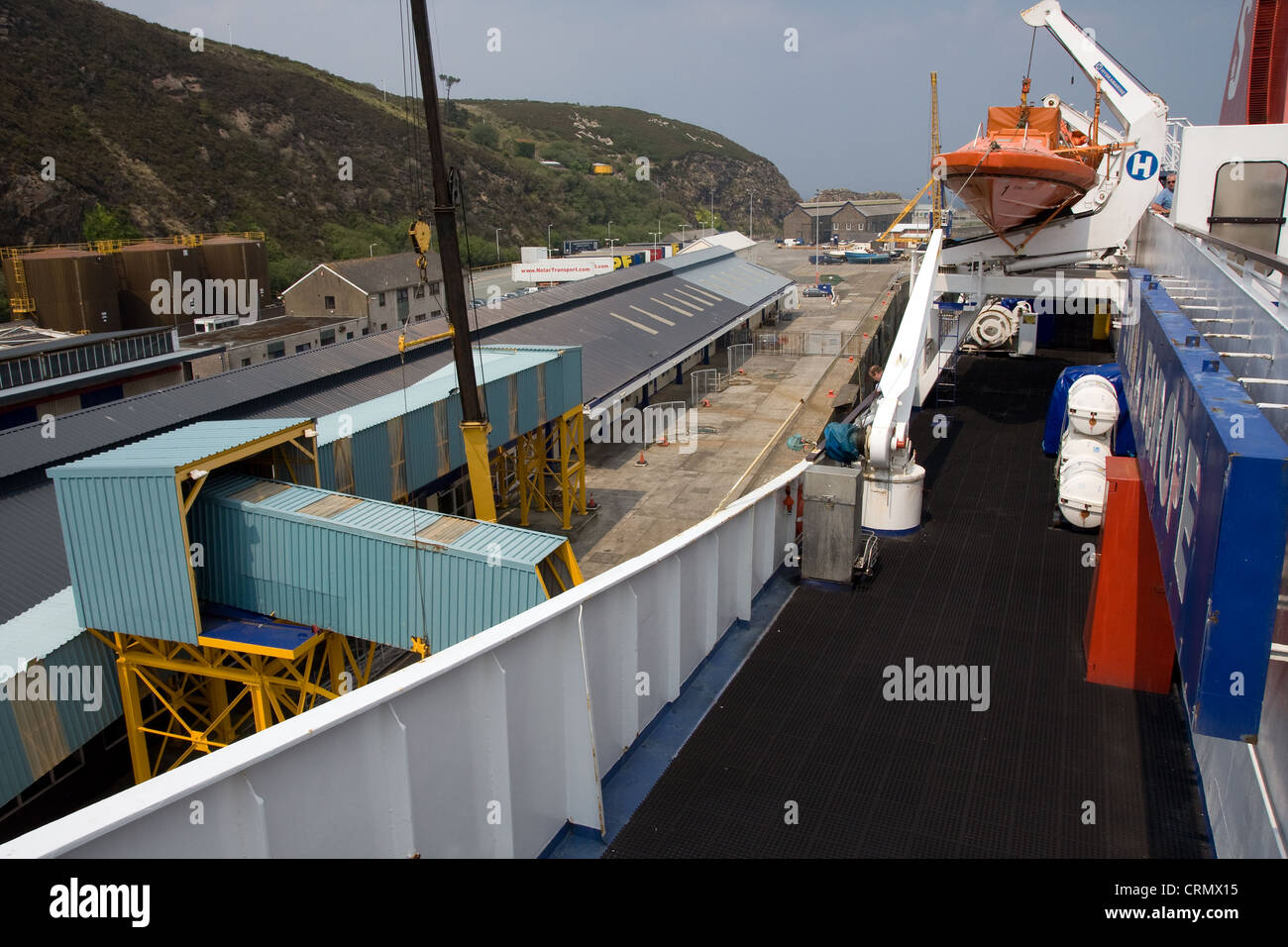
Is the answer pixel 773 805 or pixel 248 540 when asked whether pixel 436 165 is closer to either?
pixel 248 540

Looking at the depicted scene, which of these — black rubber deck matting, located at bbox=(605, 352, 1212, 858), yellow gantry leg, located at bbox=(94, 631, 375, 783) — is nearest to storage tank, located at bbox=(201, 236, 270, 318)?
yellow gantry leg, located at bbox=(94, 631, 375, 783)

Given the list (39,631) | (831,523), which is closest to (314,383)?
(39,631)

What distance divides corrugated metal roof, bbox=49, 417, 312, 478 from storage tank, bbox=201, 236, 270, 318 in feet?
137

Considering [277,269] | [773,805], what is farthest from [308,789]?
[277,269]

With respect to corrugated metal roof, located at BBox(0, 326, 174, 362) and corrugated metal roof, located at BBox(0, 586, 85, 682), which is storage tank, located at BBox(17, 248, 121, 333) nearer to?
corrugated metal roof, located at BBox(0, 326, 174, 362)

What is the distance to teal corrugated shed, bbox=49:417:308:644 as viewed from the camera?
1039cm

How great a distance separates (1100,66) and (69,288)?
4225 cm

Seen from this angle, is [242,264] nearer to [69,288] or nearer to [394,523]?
[69,288]

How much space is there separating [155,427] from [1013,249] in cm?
1723

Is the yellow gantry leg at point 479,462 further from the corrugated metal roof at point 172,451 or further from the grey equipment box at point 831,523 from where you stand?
the grey equipment box at point 831,523

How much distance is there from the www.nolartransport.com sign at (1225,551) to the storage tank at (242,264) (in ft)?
171

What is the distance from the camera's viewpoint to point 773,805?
509cm

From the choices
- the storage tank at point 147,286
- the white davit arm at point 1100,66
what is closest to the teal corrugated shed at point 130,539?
the white davit arm at point 1100,66

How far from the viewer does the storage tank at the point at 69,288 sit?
1612 inches
